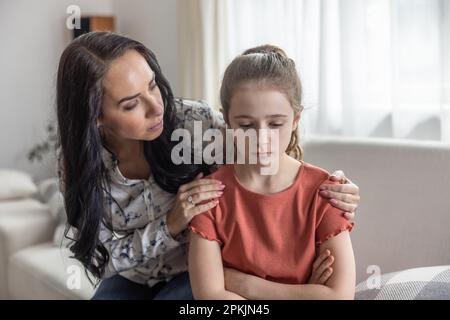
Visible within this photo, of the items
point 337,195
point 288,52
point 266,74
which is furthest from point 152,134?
point 288,52

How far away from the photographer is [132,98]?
1.08 m

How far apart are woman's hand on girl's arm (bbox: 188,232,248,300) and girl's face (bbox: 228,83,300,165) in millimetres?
207

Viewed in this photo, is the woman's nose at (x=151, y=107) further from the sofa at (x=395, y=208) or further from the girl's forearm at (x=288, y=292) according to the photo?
the sofa at (x=395, y=208)

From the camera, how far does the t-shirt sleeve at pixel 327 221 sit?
100 cm

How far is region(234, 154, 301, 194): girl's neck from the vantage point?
3.45ft

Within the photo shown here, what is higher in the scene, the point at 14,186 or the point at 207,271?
the point at 207,271

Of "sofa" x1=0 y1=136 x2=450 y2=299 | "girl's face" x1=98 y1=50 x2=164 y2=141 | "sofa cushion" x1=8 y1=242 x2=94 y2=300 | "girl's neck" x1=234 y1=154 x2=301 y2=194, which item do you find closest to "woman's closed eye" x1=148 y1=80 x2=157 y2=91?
"girl's face" x1=98 y1=50 x2=164 y2=141

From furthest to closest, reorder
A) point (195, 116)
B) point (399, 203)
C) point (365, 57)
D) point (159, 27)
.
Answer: point (159, 27) → point (365, 57) → point (399, 203) → point (195, 116)

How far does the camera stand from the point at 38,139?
3023 millimetres

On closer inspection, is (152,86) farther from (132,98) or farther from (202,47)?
(202,47)

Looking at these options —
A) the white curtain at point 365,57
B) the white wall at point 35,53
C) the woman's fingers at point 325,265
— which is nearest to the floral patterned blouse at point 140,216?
the woman's fingers at point 325,265

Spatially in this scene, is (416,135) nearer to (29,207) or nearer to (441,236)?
(441,236)

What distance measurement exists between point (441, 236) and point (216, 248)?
0.62 m

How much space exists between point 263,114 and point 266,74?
0.26 feet
